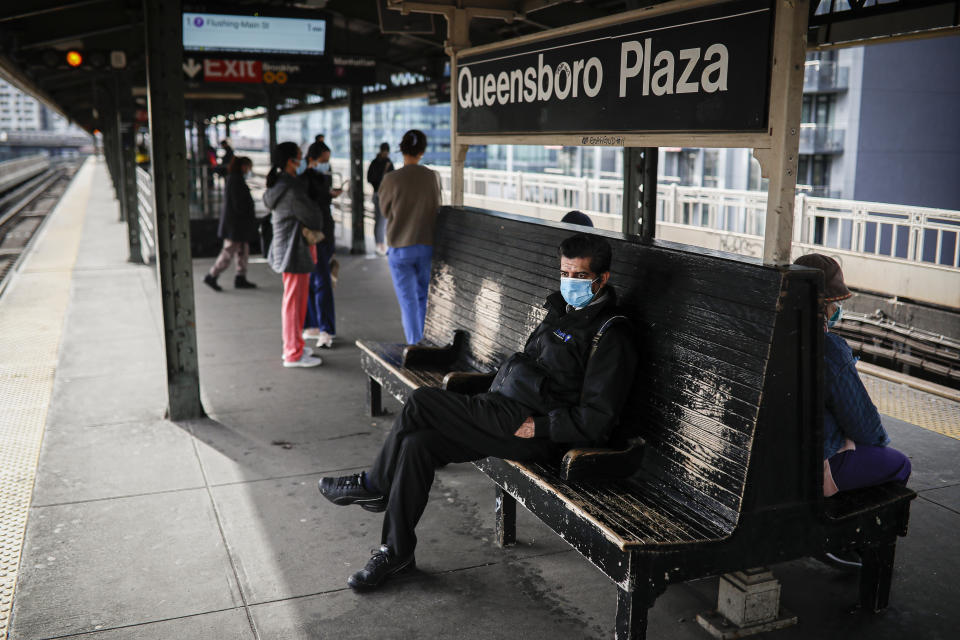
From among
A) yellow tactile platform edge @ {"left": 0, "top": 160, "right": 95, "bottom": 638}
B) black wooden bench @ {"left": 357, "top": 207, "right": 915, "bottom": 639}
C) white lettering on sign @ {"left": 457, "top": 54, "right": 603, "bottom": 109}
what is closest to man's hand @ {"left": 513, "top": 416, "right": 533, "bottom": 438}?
black wooden bench @ {"left": 357, "top": 207, "right": 915, "bottom": 639}

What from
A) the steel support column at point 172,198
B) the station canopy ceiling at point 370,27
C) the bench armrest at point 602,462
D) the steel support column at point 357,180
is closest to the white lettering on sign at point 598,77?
the station canopy ceiling at point 370,27

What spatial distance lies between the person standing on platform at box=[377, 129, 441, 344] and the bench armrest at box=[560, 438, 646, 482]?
307 centimetres

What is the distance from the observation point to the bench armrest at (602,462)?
3.02m

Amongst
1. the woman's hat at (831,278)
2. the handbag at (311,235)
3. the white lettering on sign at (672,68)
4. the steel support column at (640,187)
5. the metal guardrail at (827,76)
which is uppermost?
the metal guardrail at (827,76)

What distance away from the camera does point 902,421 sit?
523 centimetres

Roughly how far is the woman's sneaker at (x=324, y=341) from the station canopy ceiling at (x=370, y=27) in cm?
258

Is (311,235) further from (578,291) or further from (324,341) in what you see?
(578,291)

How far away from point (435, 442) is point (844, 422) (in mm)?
1509

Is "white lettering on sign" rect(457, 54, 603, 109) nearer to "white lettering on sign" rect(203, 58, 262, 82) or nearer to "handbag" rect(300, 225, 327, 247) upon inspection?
"handbag" rect(300, 225, 327, 247)

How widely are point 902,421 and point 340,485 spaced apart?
3.58 metres

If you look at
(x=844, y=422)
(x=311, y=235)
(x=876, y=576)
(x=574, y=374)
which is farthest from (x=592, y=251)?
(x=311, y=235)

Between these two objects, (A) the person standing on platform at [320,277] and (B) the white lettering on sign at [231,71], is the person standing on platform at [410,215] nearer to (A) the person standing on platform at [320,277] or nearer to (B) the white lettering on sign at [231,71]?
(A) the person standing on platform at [320,277]

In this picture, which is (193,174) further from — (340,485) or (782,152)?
(782,152)

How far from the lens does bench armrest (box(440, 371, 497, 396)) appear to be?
3.87 meters
